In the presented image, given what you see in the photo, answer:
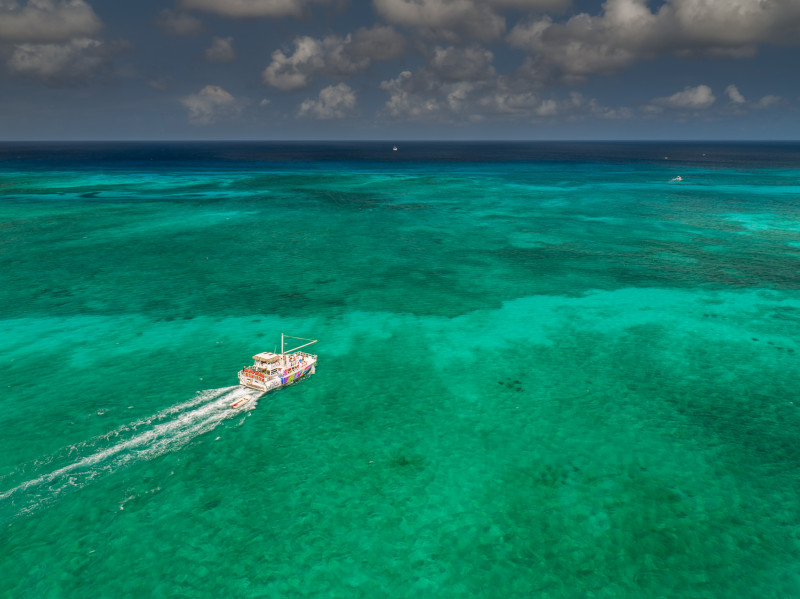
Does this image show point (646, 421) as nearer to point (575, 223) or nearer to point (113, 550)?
point (113, 550)

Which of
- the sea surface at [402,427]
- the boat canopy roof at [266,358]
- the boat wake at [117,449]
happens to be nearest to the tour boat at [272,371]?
the boat canopy roof at [266,358]

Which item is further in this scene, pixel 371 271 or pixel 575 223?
pixel 575 223


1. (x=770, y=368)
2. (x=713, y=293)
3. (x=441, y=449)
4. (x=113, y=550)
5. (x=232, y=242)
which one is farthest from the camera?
(x=232, y=242)

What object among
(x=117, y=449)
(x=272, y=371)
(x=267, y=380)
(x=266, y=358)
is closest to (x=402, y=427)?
(x=267, y=380)

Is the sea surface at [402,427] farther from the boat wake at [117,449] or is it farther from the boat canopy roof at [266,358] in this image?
the boat canopy roof at [266,358]

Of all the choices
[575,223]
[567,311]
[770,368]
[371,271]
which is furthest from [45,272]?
[575,223]

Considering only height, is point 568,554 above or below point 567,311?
below

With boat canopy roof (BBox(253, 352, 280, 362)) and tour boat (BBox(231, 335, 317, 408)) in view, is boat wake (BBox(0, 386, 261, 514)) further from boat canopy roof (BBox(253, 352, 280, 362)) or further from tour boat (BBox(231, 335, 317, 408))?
boat canopy roof (BBox(253, 352, 280, 362))

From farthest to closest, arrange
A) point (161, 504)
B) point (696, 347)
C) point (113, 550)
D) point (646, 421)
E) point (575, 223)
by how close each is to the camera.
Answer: point (575, 223) → point (696, 347) → point (646, 421) → point (161, 504) → point (113, 550)
